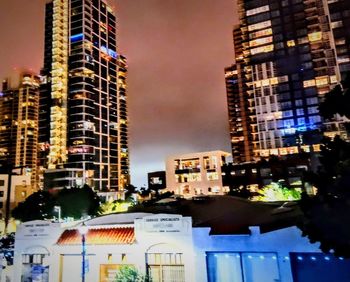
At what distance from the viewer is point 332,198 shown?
46.6ft

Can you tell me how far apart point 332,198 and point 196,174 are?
113 meters

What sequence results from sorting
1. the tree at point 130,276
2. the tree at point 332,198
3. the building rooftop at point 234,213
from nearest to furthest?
1. the tree at point 332,198
2. the building rooftop at point 234,213
3. the tree at point 130,276

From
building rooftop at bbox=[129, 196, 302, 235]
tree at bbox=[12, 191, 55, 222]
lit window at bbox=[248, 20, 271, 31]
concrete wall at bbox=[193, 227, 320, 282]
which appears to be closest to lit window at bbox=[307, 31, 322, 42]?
lit window at bbox=[248, 20, 271, 31]

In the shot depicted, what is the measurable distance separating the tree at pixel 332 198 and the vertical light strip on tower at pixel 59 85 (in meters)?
144

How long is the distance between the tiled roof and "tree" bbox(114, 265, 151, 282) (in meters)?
1.73

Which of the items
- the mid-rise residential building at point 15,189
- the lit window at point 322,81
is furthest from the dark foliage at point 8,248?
the lit window at point 322,81

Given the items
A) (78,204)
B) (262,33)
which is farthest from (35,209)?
(262,33)

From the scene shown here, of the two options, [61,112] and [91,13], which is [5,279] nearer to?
[61,112]

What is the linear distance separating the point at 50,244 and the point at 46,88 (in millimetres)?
152058

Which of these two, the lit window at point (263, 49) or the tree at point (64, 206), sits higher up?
the lit window at point (263, 49)

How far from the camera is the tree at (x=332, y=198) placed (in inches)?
532

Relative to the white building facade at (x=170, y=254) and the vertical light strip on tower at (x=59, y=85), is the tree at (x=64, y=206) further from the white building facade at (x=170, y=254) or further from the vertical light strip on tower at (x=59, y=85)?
the vertical light strip on tower at (x=59, y=85)

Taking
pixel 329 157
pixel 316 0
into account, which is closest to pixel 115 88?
pixel 316 0

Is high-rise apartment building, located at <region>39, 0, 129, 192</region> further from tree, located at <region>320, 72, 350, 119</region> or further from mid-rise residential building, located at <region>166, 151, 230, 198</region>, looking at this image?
tree, located at <region>320, 72, 350, 119</region>
